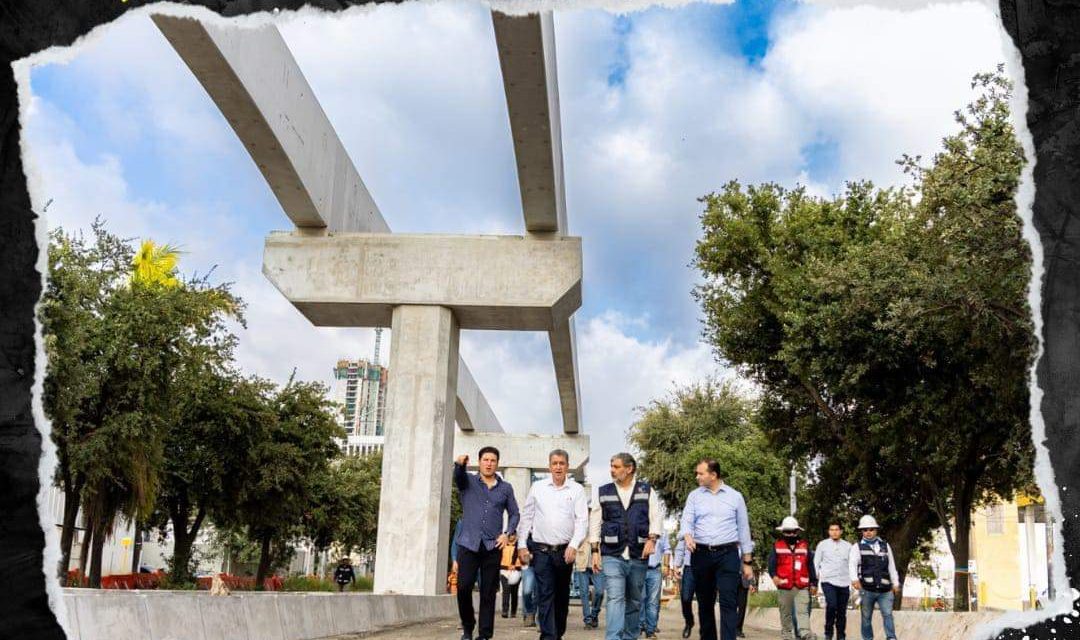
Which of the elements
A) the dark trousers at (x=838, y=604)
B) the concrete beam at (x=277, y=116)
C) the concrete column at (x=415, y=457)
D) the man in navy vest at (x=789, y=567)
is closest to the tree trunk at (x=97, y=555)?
the concrete column at (x=415, y=457)

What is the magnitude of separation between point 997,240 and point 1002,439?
735 centimetres

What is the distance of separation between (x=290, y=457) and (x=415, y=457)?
16110 millimetres

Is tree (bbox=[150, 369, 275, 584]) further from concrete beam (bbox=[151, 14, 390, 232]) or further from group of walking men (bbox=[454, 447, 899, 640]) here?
group of walking men (bbox=[454, 447, 899, 640])

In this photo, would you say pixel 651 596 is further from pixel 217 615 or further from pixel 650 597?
pixel 217 615

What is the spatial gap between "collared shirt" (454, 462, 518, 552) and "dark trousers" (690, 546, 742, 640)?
5.68ft

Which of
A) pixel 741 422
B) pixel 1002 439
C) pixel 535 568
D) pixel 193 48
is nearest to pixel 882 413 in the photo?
pixel 1002 439

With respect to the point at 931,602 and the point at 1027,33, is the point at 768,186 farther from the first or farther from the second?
the point at 931,602

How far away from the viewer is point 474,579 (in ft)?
32.2

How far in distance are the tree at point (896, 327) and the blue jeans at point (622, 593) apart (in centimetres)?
668

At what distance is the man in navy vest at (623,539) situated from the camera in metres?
9.74

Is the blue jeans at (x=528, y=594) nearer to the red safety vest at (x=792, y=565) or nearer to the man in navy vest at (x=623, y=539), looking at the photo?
the red safety vest at (x=792, y=565)

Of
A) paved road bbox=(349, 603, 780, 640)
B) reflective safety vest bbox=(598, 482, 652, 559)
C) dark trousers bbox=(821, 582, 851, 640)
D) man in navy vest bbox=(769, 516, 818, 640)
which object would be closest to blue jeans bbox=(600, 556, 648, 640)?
reflective safety vest bbox=(598, 482, 652, 559)

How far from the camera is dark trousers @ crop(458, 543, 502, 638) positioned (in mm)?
9703

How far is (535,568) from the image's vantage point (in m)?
9.97
